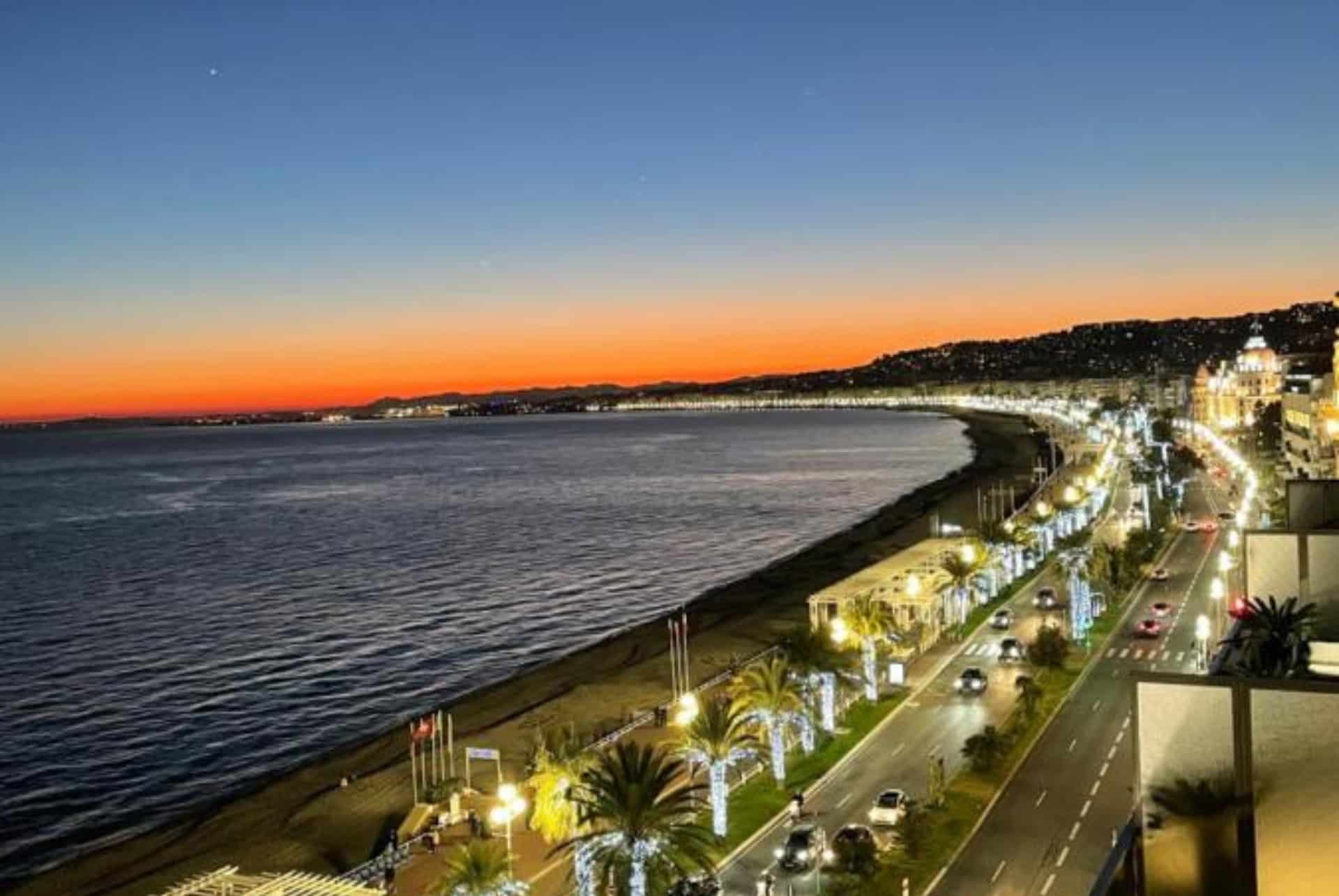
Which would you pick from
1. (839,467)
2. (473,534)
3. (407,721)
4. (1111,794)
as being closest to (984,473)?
(839,467)

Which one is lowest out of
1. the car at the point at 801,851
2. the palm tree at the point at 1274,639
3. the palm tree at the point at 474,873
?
the car at the point at 801,851

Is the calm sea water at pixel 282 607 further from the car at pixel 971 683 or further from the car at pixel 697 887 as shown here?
the car at pixel 971 683

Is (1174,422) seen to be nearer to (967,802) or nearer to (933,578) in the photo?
(933,578)

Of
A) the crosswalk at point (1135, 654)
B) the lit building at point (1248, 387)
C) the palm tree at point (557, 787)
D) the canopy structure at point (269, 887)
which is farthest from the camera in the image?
the lit building at point (1248, 387)

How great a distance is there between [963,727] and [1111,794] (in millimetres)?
7651

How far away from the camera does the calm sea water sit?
45.2 metres

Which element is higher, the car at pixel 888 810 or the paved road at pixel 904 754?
the car at pixel 888 810

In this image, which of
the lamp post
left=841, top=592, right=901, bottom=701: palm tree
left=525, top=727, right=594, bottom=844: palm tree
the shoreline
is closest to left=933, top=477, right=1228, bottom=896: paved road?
left=841, top=592, right=901, bottom=701: palm tree

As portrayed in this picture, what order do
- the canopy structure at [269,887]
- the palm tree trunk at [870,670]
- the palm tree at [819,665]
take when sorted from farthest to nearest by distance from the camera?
the palm tree trunk at [870,670] < the palm tree at [819,665] < the canopy structure at [269,887]

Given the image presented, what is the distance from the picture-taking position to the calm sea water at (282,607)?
148ft

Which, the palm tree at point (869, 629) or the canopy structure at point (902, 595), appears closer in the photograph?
the palm tree at point (869, 629)

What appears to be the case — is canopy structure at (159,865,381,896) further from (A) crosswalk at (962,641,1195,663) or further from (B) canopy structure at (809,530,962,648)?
(A) crosswalk at (962,641,1195,663)

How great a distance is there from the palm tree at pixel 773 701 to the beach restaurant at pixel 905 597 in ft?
39.0

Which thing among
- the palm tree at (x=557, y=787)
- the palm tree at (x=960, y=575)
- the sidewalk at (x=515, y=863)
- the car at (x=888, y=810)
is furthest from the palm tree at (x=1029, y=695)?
the sidewalk at (x=515, y=863)
